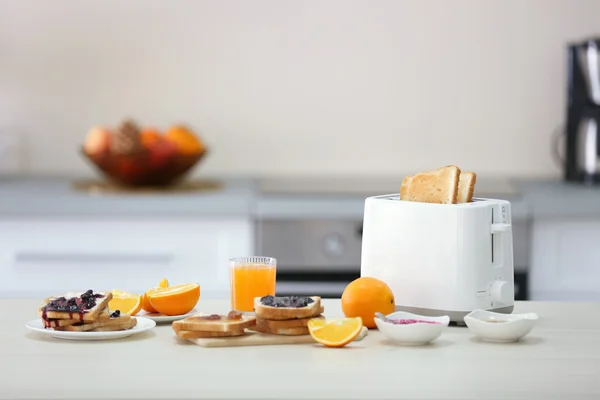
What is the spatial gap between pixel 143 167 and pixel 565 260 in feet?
3.94

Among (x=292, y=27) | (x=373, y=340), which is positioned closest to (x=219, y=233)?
(x=292, y=27)

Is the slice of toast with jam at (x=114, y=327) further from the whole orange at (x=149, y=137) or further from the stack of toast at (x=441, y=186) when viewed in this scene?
the whole orange at (x=149, y=137)

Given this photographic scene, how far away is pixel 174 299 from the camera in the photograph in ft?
4.74

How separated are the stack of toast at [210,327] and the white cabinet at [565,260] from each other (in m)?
1.47

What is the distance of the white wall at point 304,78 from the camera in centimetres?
322

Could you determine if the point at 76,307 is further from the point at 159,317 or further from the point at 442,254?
the point at 442,254

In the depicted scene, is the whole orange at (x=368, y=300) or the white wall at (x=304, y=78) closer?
the whole orange at (x=368, y=300)

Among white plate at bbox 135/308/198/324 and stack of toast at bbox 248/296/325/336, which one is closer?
stack of toast at bbox 248/296/325/336

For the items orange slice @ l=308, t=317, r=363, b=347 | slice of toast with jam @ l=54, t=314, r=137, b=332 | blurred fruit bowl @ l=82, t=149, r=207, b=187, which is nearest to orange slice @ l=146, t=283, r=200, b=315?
slice of toast with jam @ l=54, t=314, r=137, b=332

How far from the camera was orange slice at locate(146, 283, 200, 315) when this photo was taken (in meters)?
1.44

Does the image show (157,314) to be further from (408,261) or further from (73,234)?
(73,234)

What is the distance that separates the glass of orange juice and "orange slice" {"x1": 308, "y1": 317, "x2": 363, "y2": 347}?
0.67ft

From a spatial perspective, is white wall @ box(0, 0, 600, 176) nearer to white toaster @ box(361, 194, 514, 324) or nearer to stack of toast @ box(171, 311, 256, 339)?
white toaster @ box(361, 194, 514, 324)

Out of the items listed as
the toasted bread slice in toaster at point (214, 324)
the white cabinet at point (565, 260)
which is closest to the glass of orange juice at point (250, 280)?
the toasted bread slice in toaster at point (214, 324)
